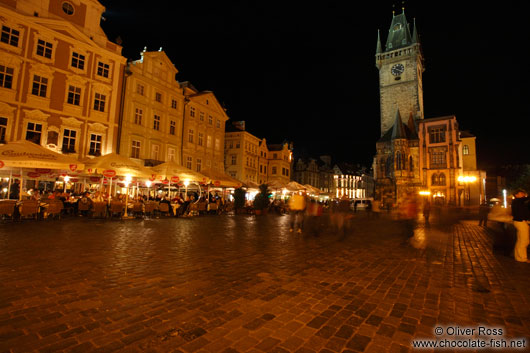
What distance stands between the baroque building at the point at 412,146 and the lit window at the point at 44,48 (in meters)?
46.9

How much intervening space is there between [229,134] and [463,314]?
1752 inches

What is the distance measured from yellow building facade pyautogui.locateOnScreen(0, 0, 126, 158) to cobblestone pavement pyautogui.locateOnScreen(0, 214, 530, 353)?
17.5 meters

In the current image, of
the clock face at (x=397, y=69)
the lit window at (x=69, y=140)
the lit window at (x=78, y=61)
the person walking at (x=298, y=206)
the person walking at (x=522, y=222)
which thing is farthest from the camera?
the clock face at (x=397, y=69)

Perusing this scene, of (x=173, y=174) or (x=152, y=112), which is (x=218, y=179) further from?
(x=152, y=112)

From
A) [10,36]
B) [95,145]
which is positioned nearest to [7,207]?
[95,145]

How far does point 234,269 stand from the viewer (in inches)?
218

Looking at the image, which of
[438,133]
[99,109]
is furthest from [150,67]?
[438,133]

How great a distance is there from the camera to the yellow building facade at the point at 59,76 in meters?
19.1

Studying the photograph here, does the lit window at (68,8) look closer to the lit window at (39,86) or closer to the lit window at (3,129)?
the lit window at (39,86)

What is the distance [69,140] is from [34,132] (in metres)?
2.19

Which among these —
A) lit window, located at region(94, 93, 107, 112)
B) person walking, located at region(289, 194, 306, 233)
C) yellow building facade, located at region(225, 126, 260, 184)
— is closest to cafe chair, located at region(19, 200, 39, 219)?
person walking, located at region(289, 194, 306, 233)

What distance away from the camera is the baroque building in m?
47.7

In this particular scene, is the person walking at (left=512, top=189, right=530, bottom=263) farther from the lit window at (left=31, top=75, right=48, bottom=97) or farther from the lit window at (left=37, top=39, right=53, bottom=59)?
the lit window at (left=37, top=39, right=53, bottom=59)

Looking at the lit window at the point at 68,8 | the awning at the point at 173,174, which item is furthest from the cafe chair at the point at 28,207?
the lit window at the point at 68,8
